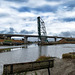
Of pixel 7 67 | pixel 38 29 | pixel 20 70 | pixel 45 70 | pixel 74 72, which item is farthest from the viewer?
pixel 38 29

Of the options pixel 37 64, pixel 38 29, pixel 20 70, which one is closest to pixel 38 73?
pixel 37 64

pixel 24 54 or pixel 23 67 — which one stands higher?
pixel 23 67

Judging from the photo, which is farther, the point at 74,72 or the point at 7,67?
the point at 74,72

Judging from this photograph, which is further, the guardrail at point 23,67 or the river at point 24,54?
the river at point 24,54

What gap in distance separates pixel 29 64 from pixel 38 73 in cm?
183

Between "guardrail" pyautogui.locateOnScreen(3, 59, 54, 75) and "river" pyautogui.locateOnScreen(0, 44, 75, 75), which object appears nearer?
"guardrail" pyautogui.locateOnScreen(3, 59, 54, 75)

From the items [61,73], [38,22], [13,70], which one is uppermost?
[38,22]

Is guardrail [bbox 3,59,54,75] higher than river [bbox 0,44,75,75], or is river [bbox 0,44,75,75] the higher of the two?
guardrail [bbox 3,59,54,75]

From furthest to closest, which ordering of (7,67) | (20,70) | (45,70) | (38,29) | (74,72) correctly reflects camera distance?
(38,29) < (45,70) < (74,72) < (20,70) < (7,67)

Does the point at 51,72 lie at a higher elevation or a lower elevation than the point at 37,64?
lower

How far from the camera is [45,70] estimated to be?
16938 millimetres

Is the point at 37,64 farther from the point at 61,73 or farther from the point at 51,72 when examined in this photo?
the point at 61,73

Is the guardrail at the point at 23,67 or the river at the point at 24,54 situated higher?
the guardrail at the point at 23,67

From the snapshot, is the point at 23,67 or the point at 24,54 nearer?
the point at 23,67
